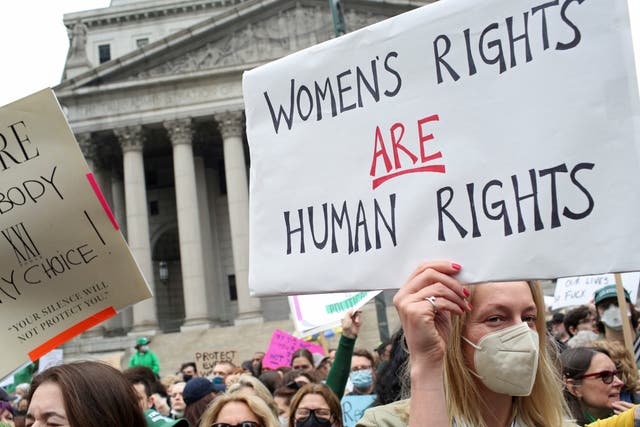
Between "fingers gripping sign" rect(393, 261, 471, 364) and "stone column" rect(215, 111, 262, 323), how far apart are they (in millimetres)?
38369

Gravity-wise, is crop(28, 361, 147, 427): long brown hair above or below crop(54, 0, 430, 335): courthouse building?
below

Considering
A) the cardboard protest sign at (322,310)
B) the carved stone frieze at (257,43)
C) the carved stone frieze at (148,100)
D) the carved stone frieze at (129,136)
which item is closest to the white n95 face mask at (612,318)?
the cardboard protest sign at (322,310)

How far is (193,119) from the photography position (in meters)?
42.9

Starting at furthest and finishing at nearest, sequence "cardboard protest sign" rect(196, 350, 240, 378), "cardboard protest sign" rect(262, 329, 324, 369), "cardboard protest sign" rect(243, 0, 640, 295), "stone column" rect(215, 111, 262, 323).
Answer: "stone column" rect(215, 111, 262, 323) → "cardboard protest sign" rect(196, 350, 240, 378) → "cardboard protest sign" rect(262, 329, 324, 369) → "cardboard protest sign" rect(243, 0, 640, 295)

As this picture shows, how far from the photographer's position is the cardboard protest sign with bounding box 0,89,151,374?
4531mm

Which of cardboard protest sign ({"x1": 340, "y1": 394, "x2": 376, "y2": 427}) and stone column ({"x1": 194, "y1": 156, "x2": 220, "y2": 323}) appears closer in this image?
cardboard protest sign ({"x1": 340, "y1": 394, "x2": 376, "y2": 427})

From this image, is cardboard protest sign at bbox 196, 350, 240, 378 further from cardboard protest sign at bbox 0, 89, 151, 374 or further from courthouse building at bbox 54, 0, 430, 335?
cardboard protest sign at bbox 0, 89, 151, 374

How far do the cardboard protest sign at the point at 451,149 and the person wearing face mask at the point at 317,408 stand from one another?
240 centimetres

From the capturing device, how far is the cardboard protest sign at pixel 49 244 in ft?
14.9

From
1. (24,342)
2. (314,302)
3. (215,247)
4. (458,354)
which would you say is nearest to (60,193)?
(24,342)

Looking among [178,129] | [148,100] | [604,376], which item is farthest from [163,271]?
[604,376]

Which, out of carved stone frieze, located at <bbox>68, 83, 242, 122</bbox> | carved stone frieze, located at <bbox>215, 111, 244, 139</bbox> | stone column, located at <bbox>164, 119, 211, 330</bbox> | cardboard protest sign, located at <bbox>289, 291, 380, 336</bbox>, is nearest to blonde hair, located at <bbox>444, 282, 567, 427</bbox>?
cardboard protest sign, located at <bbox>289, 291, 380, 336</bbox>

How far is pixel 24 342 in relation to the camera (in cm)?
459

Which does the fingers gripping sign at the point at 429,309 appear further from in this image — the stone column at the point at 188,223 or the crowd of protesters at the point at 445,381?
the stone column at the point at 188,223
